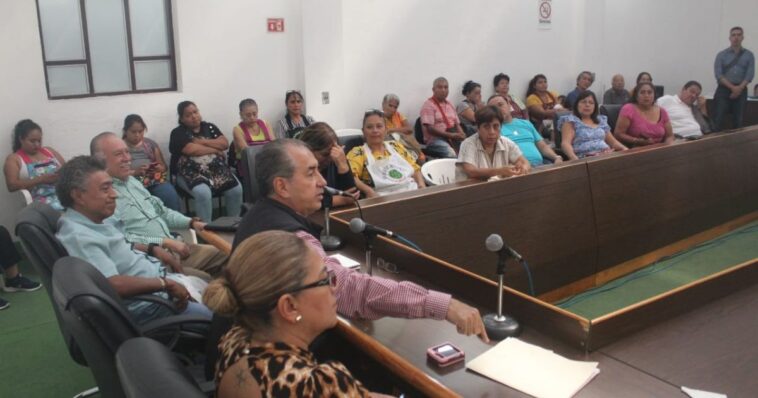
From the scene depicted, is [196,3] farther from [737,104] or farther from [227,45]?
[737,104]

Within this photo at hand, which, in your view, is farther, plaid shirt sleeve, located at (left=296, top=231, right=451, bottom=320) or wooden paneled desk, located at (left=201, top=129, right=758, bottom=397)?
plaid shirt sleeve, located at (left=296, top=231, right=451, bottom=320)

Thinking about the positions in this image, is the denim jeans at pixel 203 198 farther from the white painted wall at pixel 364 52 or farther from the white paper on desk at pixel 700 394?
the white paper on desk at pixel 700 394

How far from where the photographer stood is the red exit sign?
5629 millimetres

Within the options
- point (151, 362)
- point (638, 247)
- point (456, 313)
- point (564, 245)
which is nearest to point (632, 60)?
point (638, 247)

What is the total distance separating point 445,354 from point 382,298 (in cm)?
23

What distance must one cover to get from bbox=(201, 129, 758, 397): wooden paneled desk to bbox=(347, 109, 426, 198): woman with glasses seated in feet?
2.90

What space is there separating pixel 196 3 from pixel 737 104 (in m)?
6.66

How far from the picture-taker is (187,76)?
208 inches

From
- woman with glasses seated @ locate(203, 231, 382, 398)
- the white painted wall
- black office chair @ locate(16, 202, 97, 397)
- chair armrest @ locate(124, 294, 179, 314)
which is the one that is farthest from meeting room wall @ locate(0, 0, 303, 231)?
woman with glasses seated @ locate(203, 231, 382, 398)

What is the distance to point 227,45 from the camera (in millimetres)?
5441

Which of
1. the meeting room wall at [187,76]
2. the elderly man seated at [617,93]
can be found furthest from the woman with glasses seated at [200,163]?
the elderly man seated at [617,93]

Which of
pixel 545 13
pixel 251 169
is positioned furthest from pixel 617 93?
pixel 251 169

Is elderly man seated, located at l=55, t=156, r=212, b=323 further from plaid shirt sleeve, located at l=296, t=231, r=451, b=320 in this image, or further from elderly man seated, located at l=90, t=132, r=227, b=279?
plaid shirt sleeve, located at l=296, t=231, r=451, b=320

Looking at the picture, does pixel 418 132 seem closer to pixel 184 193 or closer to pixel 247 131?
pixel 247 131
